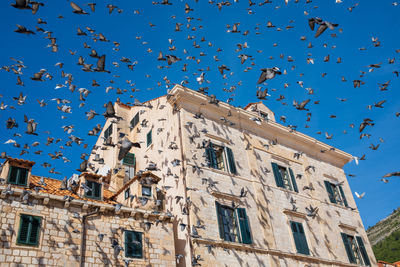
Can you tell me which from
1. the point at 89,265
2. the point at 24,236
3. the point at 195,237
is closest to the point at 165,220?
the point at 195,237

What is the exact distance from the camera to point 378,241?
8144cm

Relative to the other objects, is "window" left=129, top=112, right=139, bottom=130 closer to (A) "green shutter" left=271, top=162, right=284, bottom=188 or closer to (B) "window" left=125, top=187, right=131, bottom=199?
(B) "window" left=125, top=187, right=131, bottom=199

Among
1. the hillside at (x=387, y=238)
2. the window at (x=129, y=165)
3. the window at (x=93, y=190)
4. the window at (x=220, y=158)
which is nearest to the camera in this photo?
the window at (x=93, y=190)

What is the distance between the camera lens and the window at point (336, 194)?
2327cm

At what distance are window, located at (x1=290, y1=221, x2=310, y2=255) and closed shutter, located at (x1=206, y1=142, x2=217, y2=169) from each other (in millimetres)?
5092

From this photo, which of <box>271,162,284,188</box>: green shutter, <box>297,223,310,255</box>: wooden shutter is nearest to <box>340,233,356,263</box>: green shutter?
<box>297,223,310,255</box>: wooden shutter

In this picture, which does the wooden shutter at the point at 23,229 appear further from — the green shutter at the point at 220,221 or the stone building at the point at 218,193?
the green shutter at the point at 220,221

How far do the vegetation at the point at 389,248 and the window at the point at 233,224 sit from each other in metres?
56.9

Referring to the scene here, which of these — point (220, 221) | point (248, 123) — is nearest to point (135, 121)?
point (248, 123)

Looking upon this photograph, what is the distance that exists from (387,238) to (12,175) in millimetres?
81510

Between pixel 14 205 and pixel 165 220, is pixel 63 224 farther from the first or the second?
pixel 165 220

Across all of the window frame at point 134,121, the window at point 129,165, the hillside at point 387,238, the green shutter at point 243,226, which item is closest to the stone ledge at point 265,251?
the green shutter at point 243,226

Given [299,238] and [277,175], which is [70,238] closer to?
[299,238]

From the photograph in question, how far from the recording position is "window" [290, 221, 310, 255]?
61.3 ft
